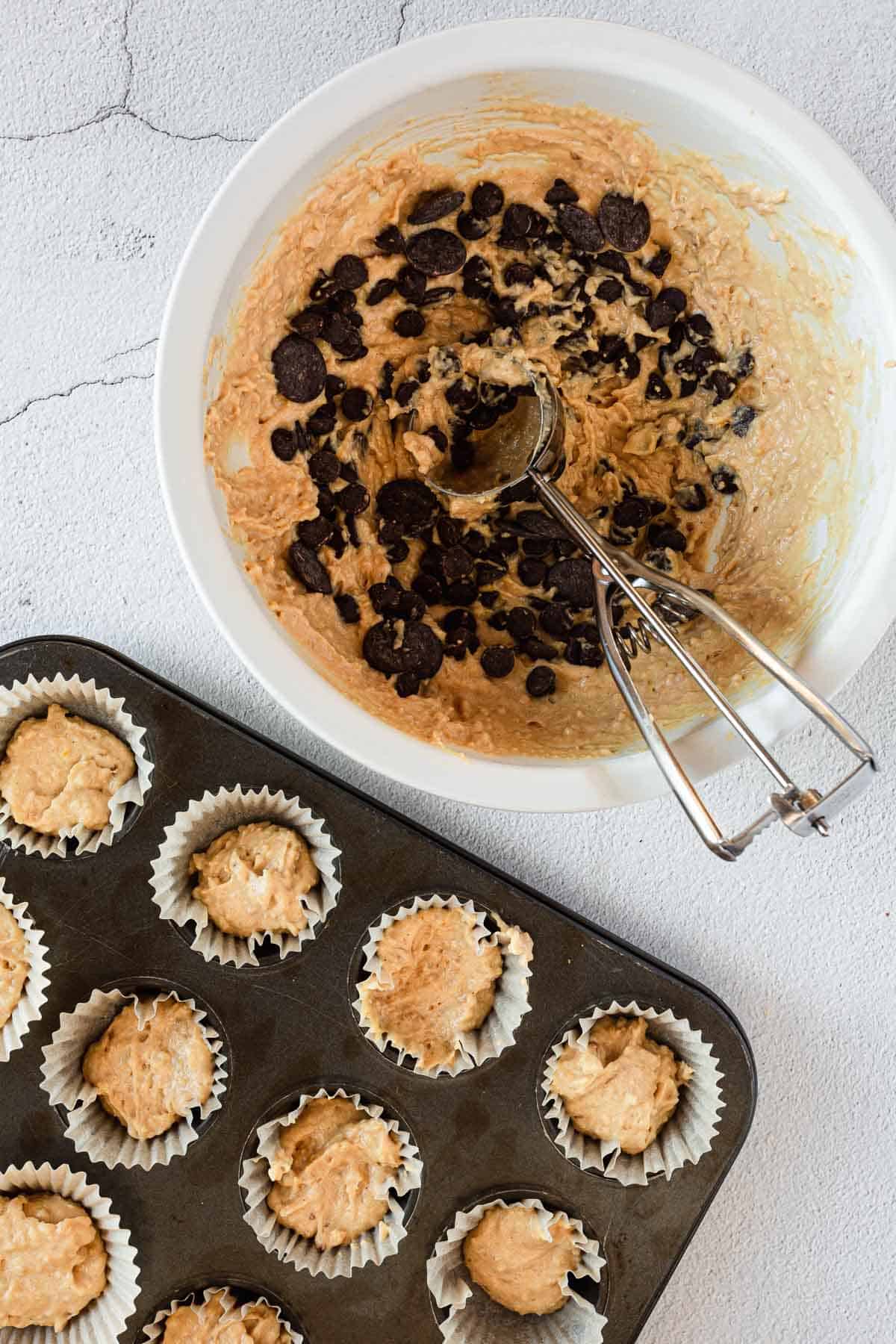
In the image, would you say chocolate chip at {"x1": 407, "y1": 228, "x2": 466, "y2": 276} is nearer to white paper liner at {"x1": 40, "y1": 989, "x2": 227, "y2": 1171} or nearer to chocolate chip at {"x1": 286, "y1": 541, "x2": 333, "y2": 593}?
chocolate chip at {"x1": 286, "y1": 541, "x2": 333, "y2": 593}

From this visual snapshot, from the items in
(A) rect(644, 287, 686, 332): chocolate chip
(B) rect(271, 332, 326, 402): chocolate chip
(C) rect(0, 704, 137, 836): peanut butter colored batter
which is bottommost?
(C) rect(0, 704, 137, 836): peanut butter colored batter

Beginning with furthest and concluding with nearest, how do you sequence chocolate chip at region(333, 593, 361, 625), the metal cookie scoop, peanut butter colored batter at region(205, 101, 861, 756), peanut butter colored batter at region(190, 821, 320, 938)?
peanut butter colored batter at region(190, 821, 320, 938)
chocolate chip at region(333, 593, 361, 625)
peanut butter colored batter at region(205, 101, 861, 756)
the metal cookie scoop

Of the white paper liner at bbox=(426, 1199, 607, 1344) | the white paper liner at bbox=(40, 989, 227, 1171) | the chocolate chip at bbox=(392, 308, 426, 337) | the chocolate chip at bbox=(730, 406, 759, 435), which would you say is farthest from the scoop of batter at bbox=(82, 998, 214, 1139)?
the chocolate chip at bbox=(730, 406, 759, 435)

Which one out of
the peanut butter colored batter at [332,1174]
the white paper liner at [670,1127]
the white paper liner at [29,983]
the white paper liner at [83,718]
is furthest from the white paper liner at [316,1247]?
the white paper liner at [83,718]

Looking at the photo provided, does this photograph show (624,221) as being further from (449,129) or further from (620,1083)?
(620,1083)

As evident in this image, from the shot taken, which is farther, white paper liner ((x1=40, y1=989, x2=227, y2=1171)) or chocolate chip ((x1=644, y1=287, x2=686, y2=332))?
white paper liner ((x1=40, y1=989, x2=227, y2=1171))

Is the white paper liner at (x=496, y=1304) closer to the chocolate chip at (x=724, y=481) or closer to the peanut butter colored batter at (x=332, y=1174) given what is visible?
the peanut butter colored batter at (x=332, y=1174)
